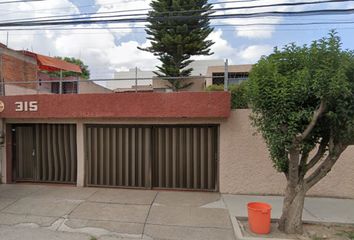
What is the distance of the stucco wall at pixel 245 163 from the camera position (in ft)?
29.6

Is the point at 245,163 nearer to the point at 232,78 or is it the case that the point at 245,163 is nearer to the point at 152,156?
the point at 152,156

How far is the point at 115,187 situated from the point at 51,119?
276 cm

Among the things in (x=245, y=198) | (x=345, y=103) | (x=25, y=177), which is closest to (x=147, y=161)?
(x=245, y=198)

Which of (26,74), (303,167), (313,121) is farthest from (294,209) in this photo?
(26,74)

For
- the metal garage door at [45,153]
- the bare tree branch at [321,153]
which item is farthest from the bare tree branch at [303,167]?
the metal garage door at [45,153]

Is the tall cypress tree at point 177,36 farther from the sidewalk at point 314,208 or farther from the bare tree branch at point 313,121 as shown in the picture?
the bare tree branch at point 313,121

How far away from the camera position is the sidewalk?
704 centimetres

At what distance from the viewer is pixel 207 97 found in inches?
346

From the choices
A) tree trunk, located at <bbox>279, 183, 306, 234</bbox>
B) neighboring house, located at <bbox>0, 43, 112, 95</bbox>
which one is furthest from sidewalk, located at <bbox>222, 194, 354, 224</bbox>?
neighboring house, located at <bbox>0, 43, 112, 95</bbox>

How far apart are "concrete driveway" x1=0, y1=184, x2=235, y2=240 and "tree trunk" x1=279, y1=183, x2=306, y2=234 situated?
1042 mm

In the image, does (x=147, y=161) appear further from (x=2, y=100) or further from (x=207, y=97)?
(x=2, y=100)

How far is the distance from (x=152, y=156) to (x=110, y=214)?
110 inches

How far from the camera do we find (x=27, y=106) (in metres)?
9.73

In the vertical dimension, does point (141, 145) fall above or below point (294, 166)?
below
